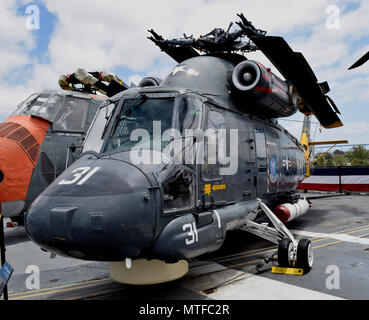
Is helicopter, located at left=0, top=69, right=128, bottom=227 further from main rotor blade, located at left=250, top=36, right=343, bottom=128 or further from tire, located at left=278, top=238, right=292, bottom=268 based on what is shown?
tire, located at left=278, top=238, right=292, bottom=268

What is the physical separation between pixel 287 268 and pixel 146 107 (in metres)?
3.63

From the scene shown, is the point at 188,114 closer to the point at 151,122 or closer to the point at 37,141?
the point at 151,122

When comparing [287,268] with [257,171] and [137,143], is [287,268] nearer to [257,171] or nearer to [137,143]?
[257,171]

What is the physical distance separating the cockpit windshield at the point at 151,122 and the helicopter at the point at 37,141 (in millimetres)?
3063

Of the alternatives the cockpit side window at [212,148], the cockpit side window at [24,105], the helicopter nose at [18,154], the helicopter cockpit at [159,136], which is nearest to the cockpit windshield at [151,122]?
the helicopter cockpit at [159,136]

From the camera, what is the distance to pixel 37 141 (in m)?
8.92

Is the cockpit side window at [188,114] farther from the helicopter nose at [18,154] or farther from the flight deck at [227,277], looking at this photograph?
the helicopter nose at [18,154]

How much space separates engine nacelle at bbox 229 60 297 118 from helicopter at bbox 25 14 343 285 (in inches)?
1.0

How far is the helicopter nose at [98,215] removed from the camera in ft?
12.0

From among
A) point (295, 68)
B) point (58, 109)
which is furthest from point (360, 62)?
point (58, 109)

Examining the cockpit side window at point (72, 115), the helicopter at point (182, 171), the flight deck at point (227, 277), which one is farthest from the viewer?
the cockpit side window at point (72, 115)

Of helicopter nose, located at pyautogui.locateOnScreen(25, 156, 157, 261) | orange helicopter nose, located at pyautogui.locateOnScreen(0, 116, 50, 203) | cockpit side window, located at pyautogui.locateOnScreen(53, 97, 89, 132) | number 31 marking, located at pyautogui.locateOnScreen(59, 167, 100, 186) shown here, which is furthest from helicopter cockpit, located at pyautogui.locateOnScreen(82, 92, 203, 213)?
cockpit side window, located at pyautogui.locateOnScreen(53, 97, 89, 132)

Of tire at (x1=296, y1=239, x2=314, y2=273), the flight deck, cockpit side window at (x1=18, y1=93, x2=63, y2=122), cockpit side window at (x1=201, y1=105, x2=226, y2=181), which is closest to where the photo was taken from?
the flight deck

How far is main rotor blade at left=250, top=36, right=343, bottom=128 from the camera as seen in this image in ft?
22.7
